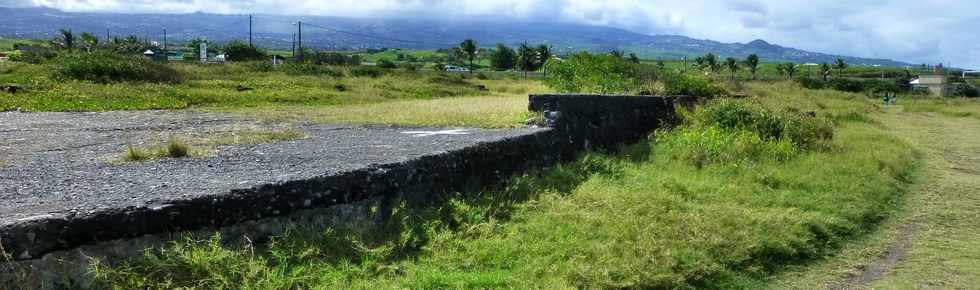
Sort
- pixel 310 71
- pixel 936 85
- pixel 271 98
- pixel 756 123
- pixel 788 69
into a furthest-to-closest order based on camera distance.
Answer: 1. pixel 788 69
2. pixel 936 85
3. pixel 310 71
4. pixel 271 98
5. pixel 756 123

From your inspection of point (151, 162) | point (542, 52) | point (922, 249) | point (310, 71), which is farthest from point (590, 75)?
point (542, 52)

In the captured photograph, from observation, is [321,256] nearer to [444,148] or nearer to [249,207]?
[249,207]

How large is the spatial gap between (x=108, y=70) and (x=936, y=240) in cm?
2025

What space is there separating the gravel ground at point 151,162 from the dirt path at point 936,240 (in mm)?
3857

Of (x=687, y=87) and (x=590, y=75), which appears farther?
(x=687, y=87)

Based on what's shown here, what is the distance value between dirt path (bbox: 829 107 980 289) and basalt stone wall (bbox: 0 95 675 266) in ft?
11.0

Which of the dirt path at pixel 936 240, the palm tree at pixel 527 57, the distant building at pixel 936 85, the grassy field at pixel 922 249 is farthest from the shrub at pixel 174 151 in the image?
the palm tree at pixel 527 57

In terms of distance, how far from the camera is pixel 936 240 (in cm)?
709

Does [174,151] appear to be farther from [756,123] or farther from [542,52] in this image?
[542,52]

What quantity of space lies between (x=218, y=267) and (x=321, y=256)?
71cm

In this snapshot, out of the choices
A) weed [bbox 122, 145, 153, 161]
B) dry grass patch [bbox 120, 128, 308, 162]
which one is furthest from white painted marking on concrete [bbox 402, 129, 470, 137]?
weed [bbox 122, 145, 153, 161]

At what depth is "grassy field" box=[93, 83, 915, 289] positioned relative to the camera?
4.36 m

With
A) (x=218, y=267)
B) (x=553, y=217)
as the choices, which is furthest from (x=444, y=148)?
(x=218, y=267)

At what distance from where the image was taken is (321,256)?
15.3ft
